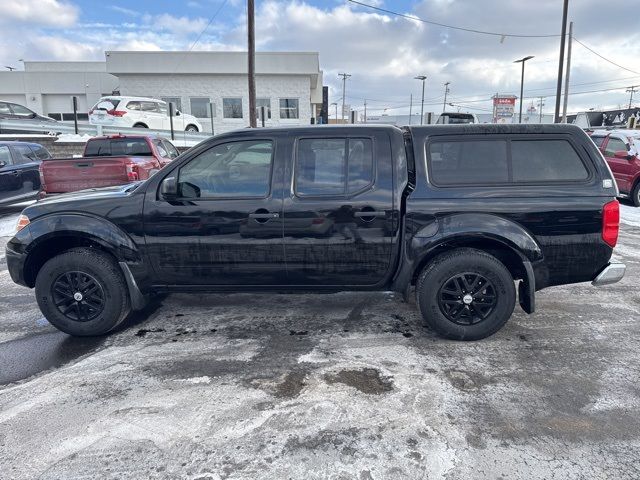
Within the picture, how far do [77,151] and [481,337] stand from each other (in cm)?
1965

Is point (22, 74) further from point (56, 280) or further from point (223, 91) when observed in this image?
point (56, 280)

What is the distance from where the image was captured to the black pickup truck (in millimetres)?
3732

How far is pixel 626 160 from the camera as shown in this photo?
11375 mm

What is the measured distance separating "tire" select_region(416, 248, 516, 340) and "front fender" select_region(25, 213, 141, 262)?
2.61m

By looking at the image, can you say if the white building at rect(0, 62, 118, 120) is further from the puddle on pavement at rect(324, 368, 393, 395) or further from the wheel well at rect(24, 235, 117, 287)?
the puddle on pavement at rect(324, 368, 393, 395)

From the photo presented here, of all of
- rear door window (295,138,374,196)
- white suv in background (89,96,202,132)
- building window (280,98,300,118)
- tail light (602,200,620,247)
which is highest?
building window (280,98,300,118)

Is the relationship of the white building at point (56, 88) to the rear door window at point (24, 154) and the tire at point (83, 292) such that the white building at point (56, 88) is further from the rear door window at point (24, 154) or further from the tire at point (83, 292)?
the tire at point (83, 292)

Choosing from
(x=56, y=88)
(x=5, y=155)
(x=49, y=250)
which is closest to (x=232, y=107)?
(x=56, y=88)

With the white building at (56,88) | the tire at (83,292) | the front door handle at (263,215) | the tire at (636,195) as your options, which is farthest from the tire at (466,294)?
the white building at (56,88)

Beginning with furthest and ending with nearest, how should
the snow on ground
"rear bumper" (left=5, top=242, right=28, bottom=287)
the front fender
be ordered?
the snow on ground < "rear bumper" (left=5, top=242, right=28, bottom=287) < the front fender

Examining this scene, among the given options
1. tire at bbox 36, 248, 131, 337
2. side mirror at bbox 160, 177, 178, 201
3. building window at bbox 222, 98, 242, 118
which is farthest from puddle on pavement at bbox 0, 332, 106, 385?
building window at bbox 222, 98, 242, 118

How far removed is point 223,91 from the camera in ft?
98.3

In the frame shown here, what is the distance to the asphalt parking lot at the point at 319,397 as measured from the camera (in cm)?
247

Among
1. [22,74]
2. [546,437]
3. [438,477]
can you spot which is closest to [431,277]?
[546,437]
